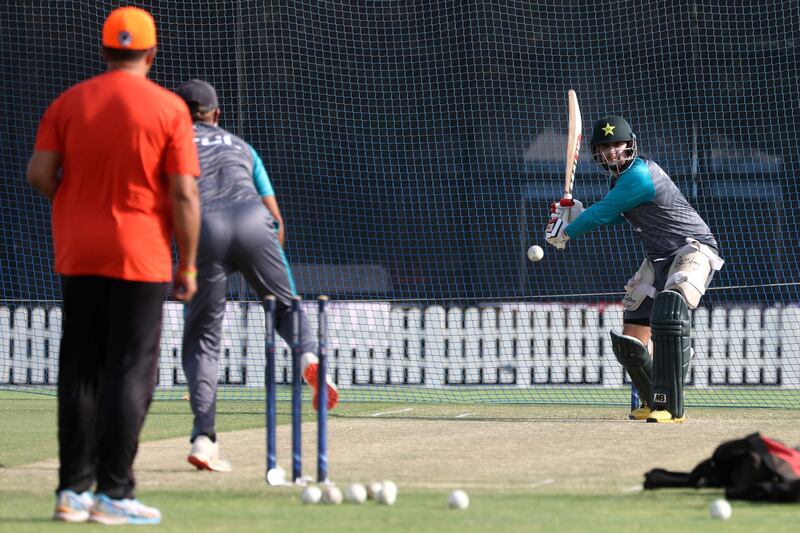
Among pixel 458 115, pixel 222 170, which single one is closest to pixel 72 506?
pixel 222 170

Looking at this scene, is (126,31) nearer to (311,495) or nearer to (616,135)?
(311,495)

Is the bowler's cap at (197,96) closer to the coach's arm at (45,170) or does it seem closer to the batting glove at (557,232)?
the coach's arm at (45,170)

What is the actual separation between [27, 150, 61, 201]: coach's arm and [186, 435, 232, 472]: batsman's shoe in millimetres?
1700

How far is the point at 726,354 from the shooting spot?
12.9 m

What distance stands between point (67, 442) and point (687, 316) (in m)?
4.88

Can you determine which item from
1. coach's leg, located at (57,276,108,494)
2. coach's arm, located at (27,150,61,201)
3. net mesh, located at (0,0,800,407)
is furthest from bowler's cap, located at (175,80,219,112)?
net mesh, located at (0,0,800,407)

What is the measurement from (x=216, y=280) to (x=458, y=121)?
35.2 ft

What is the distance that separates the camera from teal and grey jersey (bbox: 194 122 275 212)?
5812mm

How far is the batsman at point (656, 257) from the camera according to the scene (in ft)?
27.1

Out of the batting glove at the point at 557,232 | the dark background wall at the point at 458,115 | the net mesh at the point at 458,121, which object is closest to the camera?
the batting glove at the point at 557,232

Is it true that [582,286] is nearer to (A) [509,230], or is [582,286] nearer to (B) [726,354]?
(A) [509,230]

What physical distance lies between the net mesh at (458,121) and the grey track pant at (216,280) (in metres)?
8.96

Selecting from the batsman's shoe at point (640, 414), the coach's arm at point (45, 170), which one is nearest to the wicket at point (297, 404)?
the coach's arm at point (45, 170)

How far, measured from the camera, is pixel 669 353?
826cm
